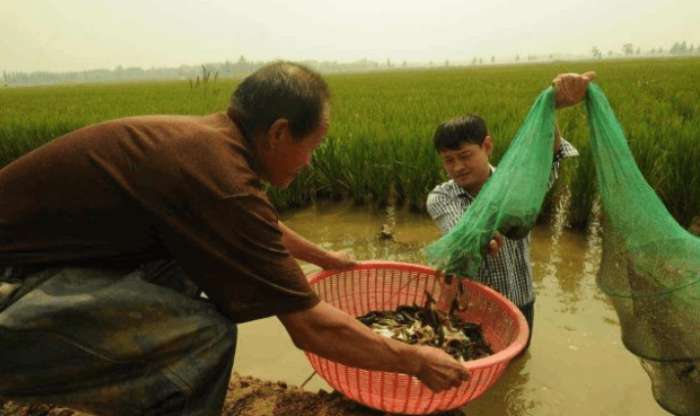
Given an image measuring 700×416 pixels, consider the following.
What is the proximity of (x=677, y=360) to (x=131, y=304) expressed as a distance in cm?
181

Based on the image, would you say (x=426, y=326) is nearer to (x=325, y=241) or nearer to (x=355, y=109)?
(x=325, y=241)

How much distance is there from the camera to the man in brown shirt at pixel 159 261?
1.34 metres

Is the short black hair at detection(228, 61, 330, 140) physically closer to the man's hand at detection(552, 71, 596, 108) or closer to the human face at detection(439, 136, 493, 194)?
the human face at detection(439, 136, 493, 194)

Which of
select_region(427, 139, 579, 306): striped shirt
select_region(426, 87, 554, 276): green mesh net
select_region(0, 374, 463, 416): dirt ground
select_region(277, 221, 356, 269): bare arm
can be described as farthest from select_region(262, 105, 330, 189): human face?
select_region(427, 139, 579, 306): striped shirt

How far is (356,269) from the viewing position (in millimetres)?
A: 2375

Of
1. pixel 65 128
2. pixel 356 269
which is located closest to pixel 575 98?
pixel 356 269

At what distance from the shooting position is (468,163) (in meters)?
2.25

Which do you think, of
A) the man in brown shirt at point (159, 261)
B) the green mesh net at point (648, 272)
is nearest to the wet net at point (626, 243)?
the green mesh net at point (648, 272)

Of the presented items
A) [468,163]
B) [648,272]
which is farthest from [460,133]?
[648,272]

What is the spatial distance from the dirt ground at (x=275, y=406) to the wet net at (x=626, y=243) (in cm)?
70

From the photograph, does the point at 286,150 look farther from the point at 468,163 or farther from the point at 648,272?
the point at 648,272

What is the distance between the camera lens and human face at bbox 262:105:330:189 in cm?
149

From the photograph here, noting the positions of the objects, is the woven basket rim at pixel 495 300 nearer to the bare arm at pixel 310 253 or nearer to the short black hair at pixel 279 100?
the bare arm at pixel 310 253

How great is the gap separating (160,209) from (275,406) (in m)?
1.06
